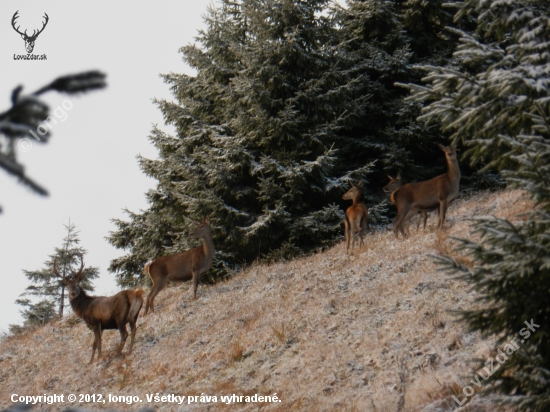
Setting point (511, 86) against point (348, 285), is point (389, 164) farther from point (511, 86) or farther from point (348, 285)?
point (511, 86)

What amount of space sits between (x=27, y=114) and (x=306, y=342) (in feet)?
29.6

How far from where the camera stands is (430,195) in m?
15.7

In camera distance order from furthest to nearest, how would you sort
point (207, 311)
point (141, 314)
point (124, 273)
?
point (124, 273)
point (141, 314)
point (207, 311)

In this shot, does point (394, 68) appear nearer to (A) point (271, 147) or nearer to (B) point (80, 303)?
(A) point (271, 147)

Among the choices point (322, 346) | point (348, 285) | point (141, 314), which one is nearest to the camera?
point (322, 346)

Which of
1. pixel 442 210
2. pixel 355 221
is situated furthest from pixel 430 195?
pixel 355 221

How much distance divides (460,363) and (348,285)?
15.6ft

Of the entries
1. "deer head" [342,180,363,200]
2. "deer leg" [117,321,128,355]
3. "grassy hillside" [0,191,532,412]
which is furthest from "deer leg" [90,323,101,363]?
"deer head" [342,180,363,200]

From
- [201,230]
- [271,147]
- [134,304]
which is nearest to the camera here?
[134,304]

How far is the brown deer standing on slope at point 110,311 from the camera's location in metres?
14.1

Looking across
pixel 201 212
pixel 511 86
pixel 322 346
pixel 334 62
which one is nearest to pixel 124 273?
pixel 201 212

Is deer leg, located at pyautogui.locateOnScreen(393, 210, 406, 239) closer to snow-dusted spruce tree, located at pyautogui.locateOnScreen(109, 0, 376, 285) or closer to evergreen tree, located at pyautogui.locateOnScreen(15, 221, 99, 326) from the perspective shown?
snow-dusted spruce tree, located at pyautogui.locateOnScreen(109, 0, 376, 285)

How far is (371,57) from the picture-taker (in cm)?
2069

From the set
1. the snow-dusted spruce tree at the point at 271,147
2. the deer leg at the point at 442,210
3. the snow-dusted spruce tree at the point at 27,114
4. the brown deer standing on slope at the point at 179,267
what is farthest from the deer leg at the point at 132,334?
the snow-dusted spruce tree at the point at 27,114
